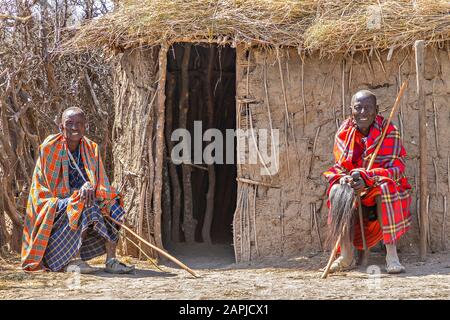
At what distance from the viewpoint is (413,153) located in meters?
7.54

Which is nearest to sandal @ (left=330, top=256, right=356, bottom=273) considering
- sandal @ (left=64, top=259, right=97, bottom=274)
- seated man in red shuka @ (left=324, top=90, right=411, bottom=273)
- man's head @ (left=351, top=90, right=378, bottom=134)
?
seated man in red shuka @ (left=324, top=90, right=411, bottom=273)

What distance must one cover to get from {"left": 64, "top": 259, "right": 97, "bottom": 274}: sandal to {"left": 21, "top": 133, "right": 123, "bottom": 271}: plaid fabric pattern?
249 millimetres

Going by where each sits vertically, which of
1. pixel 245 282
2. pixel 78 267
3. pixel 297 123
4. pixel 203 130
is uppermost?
pixel 203 130

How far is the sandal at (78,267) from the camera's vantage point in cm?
692

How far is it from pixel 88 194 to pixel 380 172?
8.02 ft

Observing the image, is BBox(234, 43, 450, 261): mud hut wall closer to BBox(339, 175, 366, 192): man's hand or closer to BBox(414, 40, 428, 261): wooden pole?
BBox(414, 40, 428, 261): wooden pole

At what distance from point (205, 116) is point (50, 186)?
9.49 ft

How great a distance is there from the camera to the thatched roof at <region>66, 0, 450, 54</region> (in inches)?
291

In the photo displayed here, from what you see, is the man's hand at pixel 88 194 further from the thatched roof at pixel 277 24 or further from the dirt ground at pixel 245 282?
the thatched roof at pixel 277 24

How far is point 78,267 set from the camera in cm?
693

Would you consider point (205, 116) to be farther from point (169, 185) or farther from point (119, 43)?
point (119, 43)

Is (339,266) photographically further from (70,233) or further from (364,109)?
(70,233)

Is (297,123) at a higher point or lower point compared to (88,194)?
higher

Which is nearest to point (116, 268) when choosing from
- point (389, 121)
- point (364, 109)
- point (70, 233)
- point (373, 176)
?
point (70, 233)
